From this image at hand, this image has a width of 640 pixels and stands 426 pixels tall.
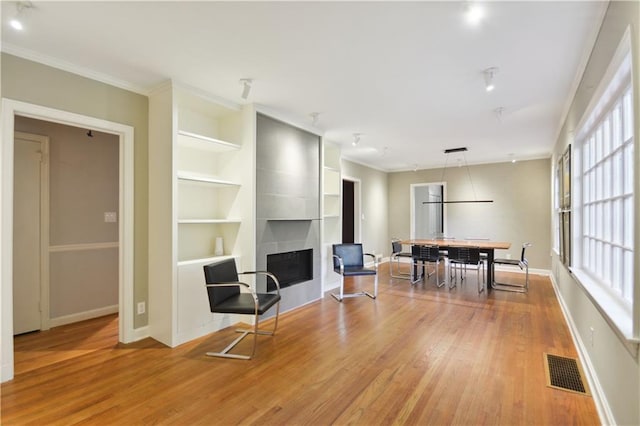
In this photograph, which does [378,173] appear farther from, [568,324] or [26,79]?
[26,79]

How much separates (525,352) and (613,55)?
2489mm

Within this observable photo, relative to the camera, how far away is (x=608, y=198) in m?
2.25

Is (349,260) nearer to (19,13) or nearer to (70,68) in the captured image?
(70,68)

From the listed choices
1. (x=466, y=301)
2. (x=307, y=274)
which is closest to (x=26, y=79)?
(x=307, y=274)

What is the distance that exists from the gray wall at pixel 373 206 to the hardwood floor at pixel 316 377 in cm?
379

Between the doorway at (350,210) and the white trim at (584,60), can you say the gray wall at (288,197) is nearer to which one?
the doorway at (350,210)

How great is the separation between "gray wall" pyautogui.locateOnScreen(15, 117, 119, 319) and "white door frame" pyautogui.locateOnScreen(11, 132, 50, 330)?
59mm

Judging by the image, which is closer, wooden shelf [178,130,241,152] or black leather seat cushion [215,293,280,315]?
black leather seat cushion [215,293,280,315]

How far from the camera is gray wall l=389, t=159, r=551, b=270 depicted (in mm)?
6641

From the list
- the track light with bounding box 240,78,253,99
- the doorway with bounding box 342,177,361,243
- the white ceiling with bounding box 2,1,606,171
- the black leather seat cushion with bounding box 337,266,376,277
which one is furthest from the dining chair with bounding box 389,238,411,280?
the track light with bounding box 240,78,253,99

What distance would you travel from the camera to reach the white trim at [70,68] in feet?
7.95

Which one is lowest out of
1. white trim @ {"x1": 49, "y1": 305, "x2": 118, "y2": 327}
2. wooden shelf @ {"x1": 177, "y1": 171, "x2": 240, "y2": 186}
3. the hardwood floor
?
the hardwood floor

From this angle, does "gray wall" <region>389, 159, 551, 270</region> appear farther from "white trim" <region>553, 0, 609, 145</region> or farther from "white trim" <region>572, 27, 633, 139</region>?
"white trim" <region>572, 27, 633, 139</region>

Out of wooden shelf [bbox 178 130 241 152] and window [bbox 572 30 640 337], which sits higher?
wooden shelf [bbox 178 130 241 152]
